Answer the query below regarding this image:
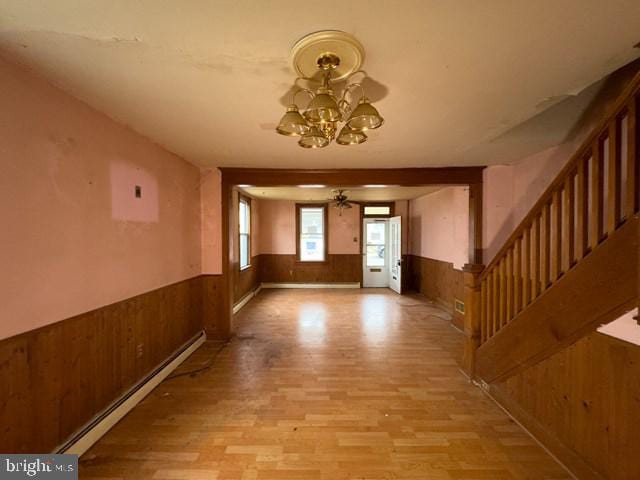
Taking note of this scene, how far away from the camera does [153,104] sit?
1.85 metres

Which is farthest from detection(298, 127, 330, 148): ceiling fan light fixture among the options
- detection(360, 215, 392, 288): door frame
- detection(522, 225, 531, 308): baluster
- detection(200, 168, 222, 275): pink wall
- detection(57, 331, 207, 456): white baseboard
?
detection(360, 215, 392, 288): door frame

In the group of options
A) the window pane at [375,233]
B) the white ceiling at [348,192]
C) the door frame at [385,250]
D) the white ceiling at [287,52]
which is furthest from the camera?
the window pane at [375,233]

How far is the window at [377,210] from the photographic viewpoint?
23.3 ft

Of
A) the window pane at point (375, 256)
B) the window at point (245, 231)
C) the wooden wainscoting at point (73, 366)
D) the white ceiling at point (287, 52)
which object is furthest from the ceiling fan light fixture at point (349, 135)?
the window pane at point (375, 256)

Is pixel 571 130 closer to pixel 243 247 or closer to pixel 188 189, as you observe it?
pixel 188 189

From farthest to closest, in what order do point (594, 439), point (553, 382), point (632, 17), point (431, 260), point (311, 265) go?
point (311, 265) → point (431, 260) → point (553, 382) → point (594, 439) → point (632, 17)

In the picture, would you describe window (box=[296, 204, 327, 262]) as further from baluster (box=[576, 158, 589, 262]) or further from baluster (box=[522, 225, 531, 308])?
baluster (box=[576, 158, 589, 262])

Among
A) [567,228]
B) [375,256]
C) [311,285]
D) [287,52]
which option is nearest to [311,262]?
[311,285]

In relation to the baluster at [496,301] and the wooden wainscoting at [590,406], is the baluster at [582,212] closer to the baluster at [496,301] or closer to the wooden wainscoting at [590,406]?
the wooden wainscoting at [590,406]

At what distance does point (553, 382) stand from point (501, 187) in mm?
2462

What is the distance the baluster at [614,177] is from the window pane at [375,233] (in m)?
5.86

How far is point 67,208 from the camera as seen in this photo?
1.70 m

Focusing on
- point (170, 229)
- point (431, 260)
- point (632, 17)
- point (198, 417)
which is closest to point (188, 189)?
point (170, 229)

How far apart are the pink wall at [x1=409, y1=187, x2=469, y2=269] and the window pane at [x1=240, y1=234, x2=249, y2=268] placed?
4.09 meters
